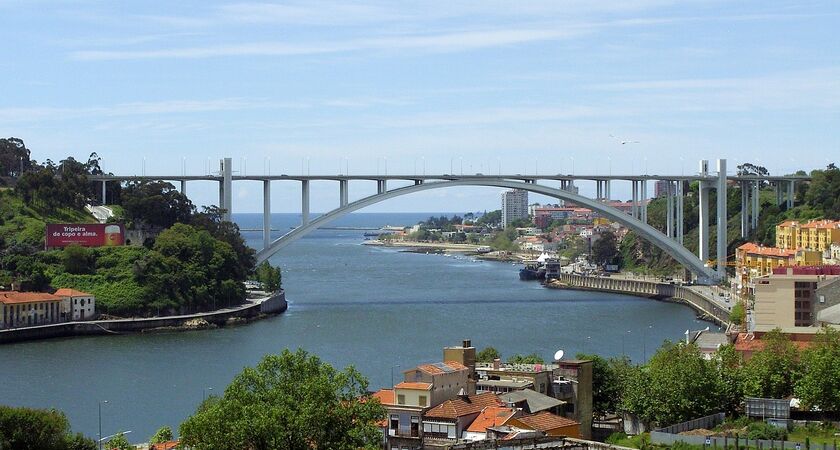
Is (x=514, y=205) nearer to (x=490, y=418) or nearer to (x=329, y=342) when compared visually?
(x=329, y=342)

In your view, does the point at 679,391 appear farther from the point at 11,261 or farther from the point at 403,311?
the point at 11,261

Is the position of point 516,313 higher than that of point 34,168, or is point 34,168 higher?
point 34,168

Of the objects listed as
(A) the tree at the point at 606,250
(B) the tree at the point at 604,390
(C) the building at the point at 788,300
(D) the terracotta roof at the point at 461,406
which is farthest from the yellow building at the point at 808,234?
(D) the terracotta roof at the point at 461,406

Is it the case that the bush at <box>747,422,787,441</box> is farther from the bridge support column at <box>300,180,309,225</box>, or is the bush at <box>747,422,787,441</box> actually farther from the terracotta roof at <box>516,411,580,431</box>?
the bridge support column at <box>300,180,309,225</box>

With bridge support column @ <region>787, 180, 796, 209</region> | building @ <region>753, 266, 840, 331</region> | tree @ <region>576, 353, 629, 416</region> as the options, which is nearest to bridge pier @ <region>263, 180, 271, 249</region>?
bridge support column @ <region>787, 180, 796, 209</region>

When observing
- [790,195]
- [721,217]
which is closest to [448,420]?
[721,217]

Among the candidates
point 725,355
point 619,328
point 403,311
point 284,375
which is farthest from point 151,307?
point 284,375

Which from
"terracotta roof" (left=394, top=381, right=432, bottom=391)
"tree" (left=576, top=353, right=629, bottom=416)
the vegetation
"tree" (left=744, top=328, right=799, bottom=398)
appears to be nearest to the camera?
"terracotta roof" (left=394, top=381, right=432, bottom=391)

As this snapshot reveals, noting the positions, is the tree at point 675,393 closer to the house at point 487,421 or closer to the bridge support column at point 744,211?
the house at point 487,421
